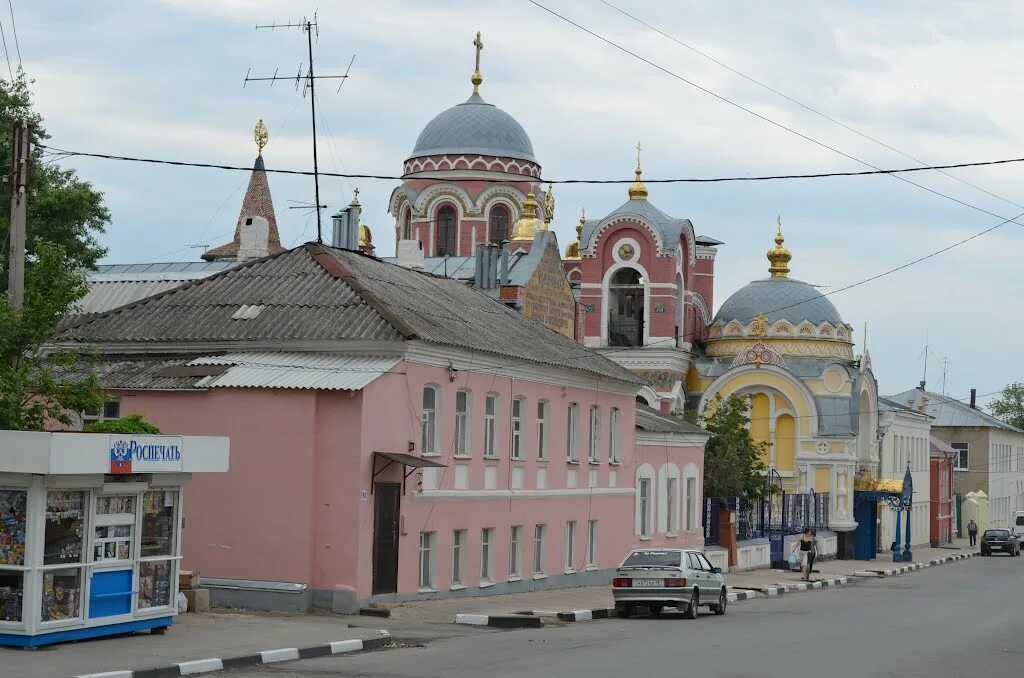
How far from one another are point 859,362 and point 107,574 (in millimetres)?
50612

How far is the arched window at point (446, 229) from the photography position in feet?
228

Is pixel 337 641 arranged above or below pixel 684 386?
below

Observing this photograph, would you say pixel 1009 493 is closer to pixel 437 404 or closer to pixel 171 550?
pixel 437 404

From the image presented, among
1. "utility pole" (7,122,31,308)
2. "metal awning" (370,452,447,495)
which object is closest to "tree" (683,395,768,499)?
"metal awning" (370,452,447,495)

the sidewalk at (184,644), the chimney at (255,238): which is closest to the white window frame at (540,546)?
the sidewalk at (184,644)

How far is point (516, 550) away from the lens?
31.6m

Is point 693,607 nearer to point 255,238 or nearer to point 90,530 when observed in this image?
point 90,530

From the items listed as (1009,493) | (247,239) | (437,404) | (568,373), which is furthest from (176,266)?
(1009,493)

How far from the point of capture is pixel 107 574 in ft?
61.6

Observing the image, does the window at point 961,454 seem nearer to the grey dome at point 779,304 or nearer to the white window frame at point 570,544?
the grey dome at point 779,304

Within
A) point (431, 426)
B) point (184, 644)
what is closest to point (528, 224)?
point (431, 426)

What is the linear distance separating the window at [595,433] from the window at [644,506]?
3936 millimetres

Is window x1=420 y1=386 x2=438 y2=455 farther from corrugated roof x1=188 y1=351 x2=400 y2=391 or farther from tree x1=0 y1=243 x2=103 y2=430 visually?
tree x1=0 y1=243 x2=103 y2=430

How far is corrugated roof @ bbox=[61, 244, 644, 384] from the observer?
87.0 ft
